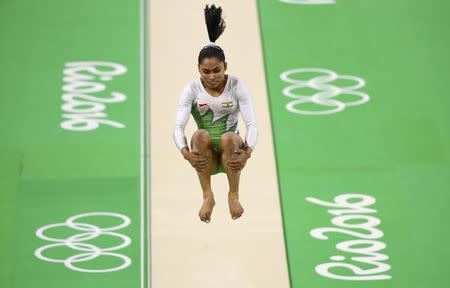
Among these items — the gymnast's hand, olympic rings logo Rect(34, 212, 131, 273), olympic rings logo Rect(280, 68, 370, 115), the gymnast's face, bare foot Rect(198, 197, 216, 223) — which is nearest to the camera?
the gymnast's face

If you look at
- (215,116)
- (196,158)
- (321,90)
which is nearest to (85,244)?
(321,90)

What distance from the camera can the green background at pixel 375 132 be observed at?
8.84m

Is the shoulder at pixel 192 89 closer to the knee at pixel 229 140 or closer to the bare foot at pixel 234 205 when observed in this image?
the knee at pixel 229 140

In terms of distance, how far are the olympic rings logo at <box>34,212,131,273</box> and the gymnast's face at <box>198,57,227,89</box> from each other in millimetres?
3641

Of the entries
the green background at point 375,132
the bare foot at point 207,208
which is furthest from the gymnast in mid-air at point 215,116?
the green background at point 375,132

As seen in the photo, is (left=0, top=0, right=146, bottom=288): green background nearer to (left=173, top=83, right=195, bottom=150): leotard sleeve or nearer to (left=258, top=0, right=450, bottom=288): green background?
(left=258, top=0, right=450, bottom=288): green background

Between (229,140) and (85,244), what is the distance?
383 centimetres

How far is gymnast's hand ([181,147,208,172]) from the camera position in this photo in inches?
217

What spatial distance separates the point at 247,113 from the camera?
5.62 m

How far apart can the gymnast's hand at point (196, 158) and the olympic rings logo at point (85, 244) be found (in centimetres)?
324

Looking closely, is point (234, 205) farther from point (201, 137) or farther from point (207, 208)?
point (201, 137)

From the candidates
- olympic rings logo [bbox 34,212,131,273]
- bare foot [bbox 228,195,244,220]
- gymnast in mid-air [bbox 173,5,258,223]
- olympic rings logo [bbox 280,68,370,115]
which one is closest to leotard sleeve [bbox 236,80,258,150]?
gymnast in mid-air [bbox 173,5,258,223]

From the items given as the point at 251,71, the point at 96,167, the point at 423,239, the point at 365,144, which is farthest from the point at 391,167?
the point at 96,167

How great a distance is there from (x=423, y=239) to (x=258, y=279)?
1908 mm
